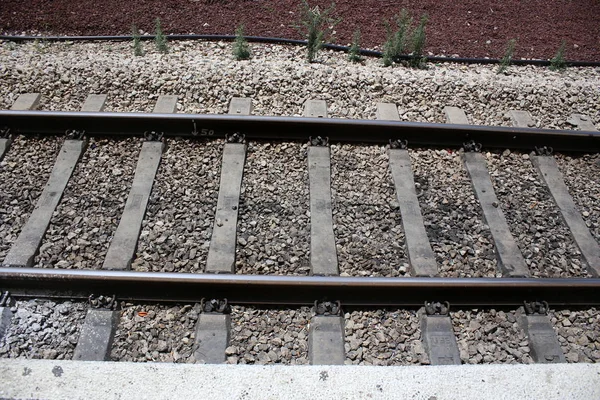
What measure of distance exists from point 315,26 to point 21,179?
4.46 meters

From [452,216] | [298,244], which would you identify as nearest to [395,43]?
[452,216]

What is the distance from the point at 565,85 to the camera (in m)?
7.21

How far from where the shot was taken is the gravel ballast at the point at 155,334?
415 centimetres

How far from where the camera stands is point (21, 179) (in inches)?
215

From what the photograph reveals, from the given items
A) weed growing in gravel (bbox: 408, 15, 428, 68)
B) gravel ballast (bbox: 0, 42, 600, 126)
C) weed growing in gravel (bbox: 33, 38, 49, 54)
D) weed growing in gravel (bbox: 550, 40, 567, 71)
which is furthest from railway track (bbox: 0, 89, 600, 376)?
weed growing in gravel (bbox: 550, 40, 567, 71)

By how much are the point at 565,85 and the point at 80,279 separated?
6.55 metres

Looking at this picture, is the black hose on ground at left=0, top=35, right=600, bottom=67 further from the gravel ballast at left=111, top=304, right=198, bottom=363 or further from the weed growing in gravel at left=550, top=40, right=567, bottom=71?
the gravel ballast at left=111, top=304, right=198, bottom=363

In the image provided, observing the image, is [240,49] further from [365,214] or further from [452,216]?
[452,216]

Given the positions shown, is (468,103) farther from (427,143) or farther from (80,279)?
(80,279)

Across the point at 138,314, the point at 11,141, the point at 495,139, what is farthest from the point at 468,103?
the point at 11,141

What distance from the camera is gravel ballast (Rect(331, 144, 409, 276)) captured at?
15.9 ft

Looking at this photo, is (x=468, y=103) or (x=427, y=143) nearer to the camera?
(x=427, y=143)

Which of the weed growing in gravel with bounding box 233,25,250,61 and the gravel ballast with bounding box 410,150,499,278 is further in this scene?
the weed growing in gravel with bounding box 233,25,250,61

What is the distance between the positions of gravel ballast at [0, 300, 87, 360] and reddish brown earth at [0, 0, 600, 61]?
5.21 meters
